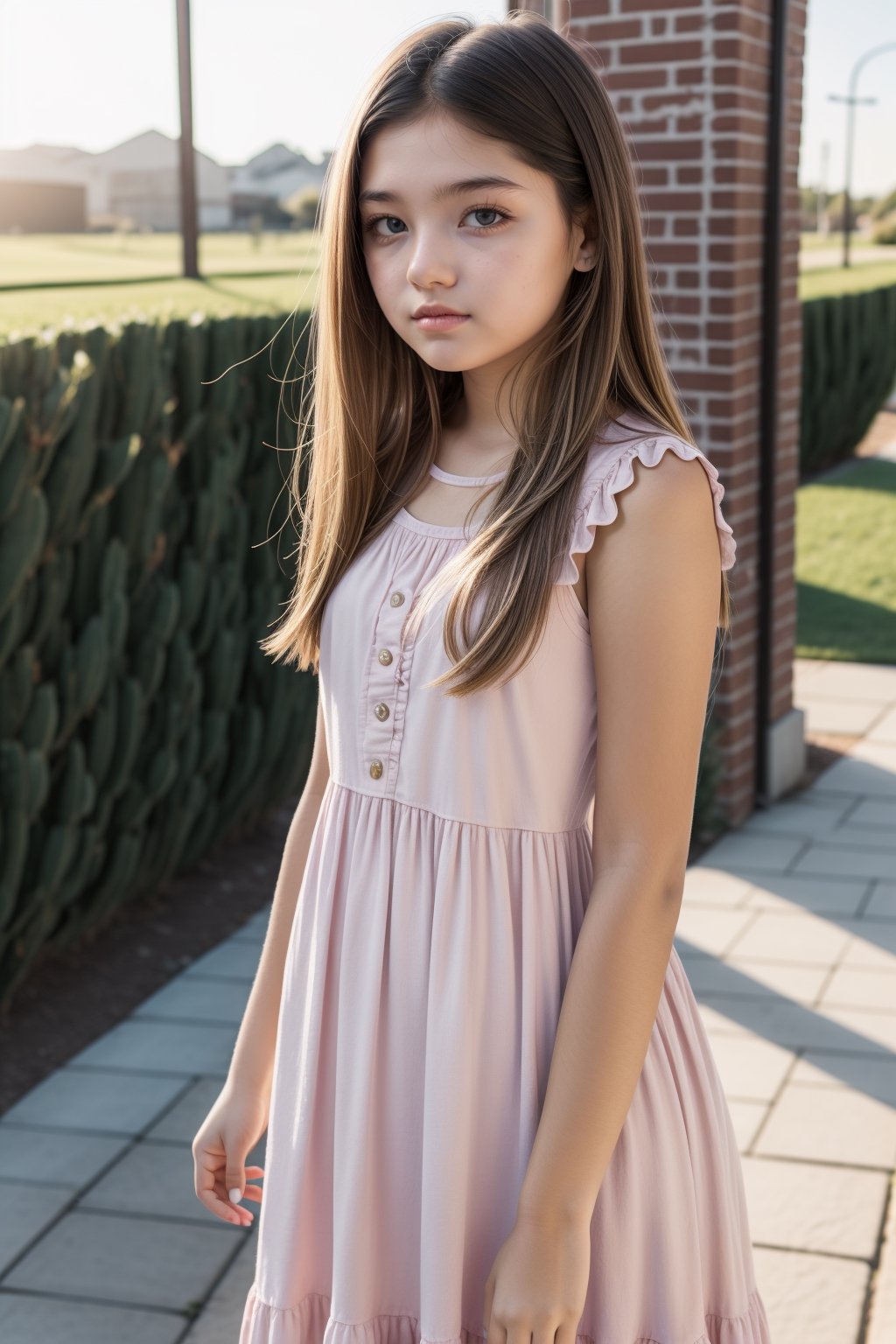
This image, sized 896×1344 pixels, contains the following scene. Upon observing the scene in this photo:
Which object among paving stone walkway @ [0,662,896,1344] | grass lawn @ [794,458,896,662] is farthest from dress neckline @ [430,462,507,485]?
grass lawn @ [794,458,896,662]

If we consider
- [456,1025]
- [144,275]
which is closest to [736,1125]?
[456,1025]

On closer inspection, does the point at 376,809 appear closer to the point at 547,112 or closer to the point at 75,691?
the point at 547,112

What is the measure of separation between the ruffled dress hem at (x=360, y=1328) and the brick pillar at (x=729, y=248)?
310 centimetres

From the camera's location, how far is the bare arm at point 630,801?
3.92ft

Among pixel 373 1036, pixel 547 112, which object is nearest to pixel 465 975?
pixel 373 1036

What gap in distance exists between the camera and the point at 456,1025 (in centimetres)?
128

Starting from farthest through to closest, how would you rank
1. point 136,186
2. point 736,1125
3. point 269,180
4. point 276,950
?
point 269,180, point 136,186, point 736,1125, point 276,950

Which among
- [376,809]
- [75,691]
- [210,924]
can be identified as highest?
[376,809]

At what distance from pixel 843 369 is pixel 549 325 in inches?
483

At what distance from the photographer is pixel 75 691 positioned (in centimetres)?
348

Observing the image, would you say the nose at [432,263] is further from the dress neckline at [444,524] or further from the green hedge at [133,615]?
the green hedge at [133,615]

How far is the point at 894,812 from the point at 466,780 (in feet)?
12.5

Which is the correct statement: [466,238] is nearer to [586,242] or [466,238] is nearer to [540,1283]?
[586,242]

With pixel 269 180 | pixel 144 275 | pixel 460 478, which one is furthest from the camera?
pixel 269 180
